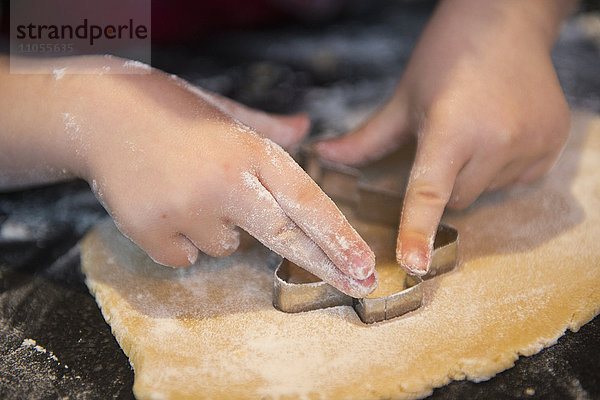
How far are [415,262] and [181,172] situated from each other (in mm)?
317

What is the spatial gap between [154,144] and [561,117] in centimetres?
66

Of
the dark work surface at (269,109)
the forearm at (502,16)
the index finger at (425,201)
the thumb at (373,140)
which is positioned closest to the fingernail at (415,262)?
the index finger at (425,201)

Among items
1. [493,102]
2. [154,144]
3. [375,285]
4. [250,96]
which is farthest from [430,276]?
[250,96]

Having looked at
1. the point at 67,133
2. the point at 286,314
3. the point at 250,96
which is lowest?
the point at 250,96

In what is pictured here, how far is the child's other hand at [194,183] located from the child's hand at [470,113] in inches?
4.2

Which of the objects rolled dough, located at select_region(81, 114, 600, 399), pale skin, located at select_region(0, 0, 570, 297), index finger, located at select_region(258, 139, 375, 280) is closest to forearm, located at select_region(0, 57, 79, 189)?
pale skin, located at select_region(0, 0, 570, 297)

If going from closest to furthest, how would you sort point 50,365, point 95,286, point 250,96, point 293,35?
point 50,365 → point 95,286 → point 250,96 → point 293,35

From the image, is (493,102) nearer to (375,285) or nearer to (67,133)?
(375,285)

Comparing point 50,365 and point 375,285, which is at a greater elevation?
point 375,285

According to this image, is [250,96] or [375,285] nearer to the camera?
[375,285]

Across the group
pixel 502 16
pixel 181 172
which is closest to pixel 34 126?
pixel 181 172

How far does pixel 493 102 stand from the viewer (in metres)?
0.91

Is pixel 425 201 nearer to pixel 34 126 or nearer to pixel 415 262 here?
pixel 415 262

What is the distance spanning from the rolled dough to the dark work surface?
1.1 inches
